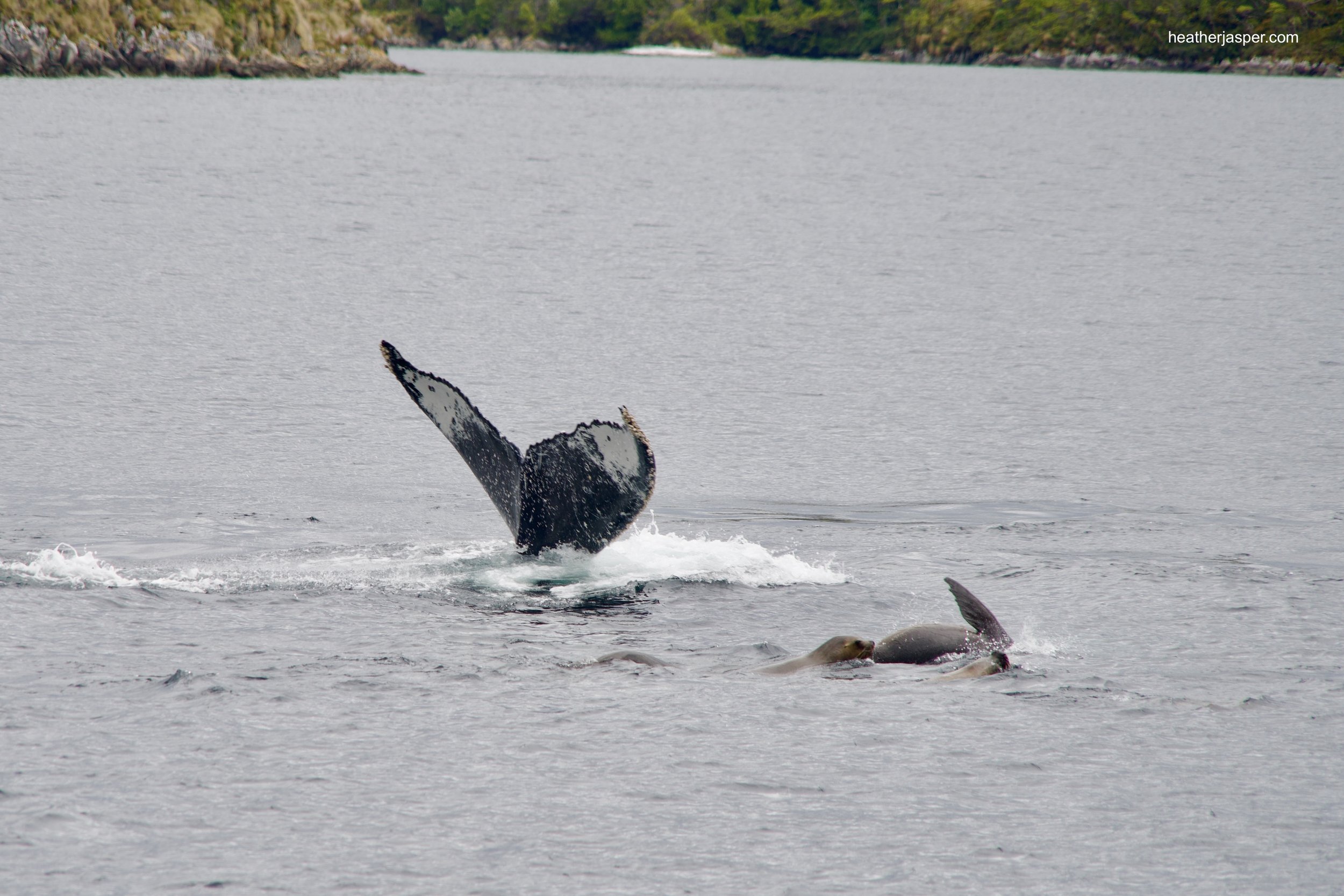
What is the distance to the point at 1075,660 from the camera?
848 cm

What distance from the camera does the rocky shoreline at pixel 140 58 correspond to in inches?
3450

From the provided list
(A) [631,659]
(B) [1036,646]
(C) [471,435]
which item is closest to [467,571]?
(C) [471,435]

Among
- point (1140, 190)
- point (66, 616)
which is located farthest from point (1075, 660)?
point (1140, 190)

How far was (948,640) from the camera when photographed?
844cm

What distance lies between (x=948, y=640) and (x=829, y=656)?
2.30ft

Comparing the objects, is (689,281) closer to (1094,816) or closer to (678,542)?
(678,542)

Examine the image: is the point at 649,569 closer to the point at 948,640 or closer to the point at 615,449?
the point at 615,449

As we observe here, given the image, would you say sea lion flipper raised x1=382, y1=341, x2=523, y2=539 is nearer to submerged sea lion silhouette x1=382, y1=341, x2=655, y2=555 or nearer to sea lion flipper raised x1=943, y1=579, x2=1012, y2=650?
submerged sea lion silhouette x1=382, y1=341, x2=655, y2=555

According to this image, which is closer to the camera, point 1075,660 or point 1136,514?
point 1075,660

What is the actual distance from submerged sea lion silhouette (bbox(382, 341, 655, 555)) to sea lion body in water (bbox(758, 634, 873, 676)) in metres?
1.51

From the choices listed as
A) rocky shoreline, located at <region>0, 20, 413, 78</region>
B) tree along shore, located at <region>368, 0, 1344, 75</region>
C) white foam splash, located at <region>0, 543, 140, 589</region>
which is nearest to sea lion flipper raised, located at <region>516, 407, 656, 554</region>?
white foam splash, located at <region>0, 543, 140, 589</region>

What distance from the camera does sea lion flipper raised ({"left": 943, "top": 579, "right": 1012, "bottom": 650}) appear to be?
8219mm

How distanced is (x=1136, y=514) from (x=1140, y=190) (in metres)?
41.2

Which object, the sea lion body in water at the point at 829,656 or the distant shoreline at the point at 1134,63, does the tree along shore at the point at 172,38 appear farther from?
the sea lion body in water at the point at 829,656
